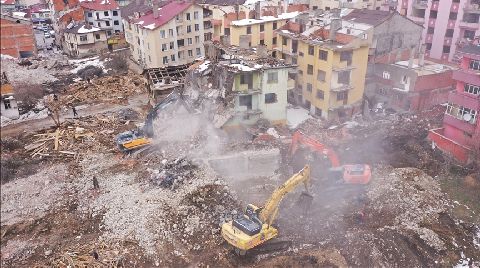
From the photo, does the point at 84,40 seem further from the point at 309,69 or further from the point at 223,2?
the point at 309,69

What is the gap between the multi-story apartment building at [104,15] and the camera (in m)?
73.3

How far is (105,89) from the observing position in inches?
2106

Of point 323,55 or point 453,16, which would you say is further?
point 453,16

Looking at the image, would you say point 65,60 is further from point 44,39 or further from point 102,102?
point 102,102

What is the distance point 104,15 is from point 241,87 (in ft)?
155

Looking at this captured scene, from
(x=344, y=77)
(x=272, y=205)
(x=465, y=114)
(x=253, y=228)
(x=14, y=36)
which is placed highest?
(x=14, y=36)

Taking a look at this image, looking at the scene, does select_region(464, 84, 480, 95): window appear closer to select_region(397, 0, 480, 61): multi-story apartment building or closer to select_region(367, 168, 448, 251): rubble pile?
select_region(367, 168, 448, 251): rubble pile

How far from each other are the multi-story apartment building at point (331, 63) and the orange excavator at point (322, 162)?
1014cm

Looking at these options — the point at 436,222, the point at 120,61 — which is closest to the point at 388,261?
the point at 436,222

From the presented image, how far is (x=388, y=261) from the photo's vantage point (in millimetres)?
25000

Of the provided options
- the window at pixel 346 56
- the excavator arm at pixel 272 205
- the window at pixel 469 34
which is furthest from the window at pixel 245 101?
the window at pixel 469 34

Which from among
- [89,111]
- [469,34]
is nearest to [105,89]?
[89,111]

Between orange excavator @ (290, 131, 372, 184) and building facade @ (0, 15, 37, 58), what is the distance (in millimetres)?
23021

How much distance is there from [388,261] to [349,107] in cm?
2238
